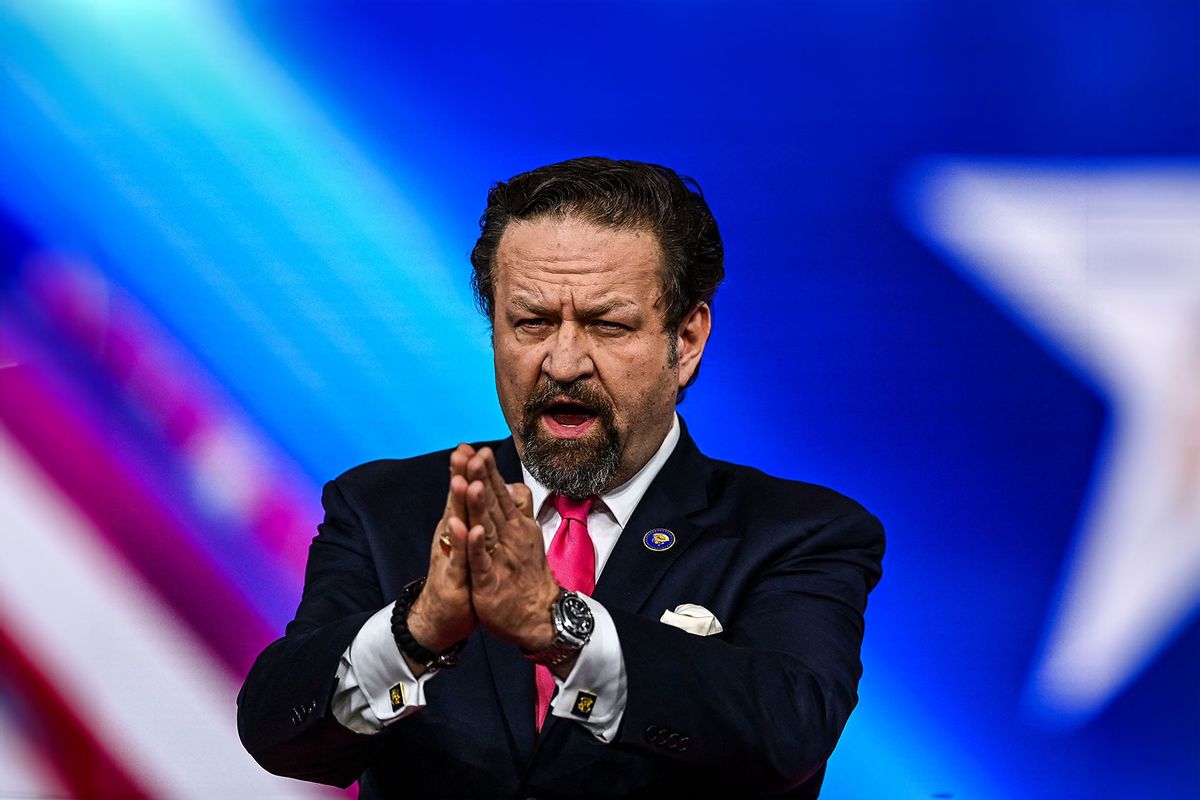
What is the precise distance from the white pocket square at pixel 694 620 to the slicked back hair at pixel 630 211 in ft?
1.75

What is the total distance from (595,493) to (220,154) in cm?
167

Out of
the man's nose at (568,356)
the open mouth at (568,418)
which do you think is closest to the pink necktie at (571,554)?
the open mouth at (568,418)

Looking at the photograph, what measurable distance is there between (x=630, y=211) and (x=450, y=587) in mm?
938

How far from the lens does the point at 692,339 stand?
2828 millimetres

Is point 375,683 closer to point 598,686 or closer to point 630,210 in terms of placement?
point 598,686

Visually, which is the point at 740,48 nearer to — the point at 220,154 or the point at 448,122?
the point at 448,122

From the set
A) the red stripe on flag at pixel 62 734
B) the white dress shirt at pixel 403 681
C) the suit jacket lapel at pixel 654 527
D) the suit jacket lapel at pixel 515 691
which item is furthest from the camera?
the red stripe on flag at pixel 62 734

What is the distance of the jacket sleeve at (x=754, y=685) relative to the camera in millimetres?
2055

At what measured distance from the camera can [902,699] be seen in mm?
3510

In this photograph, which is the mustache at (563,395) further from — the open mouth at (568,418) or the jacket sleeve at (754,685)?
the jacket sleeve at (754,685)

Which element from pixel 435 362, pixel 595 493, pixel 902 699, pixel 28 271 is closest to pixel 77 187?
pixel 28 271

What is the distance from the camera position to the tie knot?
103 inches

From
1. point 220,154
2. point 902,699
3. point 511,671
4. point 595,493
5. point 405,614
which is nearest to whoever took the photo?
point 405,614

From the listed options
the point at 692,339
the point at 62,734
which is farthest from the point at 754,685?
the point at 62,734
